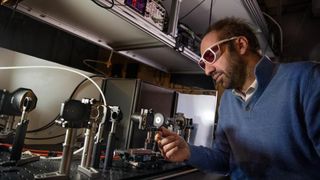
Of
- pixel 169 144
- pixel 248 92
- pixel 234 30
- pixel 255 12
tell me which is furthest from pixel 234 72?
pixel 255 12

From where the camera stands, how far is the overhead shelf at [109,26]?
1.12 m

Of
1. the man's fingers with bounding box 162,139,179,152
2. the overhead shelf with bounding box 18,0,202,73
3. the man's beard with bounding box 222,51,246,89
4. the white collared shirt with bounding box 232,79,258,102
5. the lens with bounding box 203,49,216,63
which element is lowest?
the man's fingers with bounding box 162,139,179,152

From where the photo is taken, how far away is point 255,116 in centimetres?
104

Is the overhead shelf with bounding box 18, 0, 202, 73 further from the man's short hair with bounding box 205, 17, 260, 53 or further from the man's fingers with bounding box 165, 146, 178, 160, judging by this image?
the man's fingers with bounding box 165, 146, 178, 160

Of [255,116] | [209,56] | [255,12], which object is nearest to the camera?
[255,116]

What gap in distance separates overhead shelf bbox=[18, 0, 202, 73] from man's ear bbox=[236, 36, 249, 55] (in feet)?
1.30

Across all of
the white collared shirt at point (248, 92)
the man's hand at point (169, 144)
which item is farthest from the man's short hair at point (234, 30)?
the man's hand at point (169, 144)

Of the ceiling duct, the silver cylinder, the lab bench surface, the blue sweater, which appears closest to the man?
the blue sweater

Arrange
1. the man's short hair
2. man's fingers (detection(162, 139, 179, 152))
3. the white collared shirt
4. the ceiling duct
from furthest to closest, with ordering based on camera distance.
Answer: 1. the ceiling duct
2. the man's short hair
3. the white collared shirt
4. man's fingers (detection(162, 139, 179, 152))

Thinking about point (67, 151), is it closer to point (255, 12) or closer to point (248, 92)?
point (248, 92)

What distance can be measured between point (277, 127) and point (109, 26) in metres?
1.00

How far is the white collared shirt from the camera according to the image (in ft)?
3.50

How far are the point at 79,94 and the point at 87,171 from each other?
1.89 ft

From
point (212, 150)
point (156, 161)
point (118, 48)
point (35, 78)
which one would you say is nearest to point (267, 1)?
point (118, 48)
